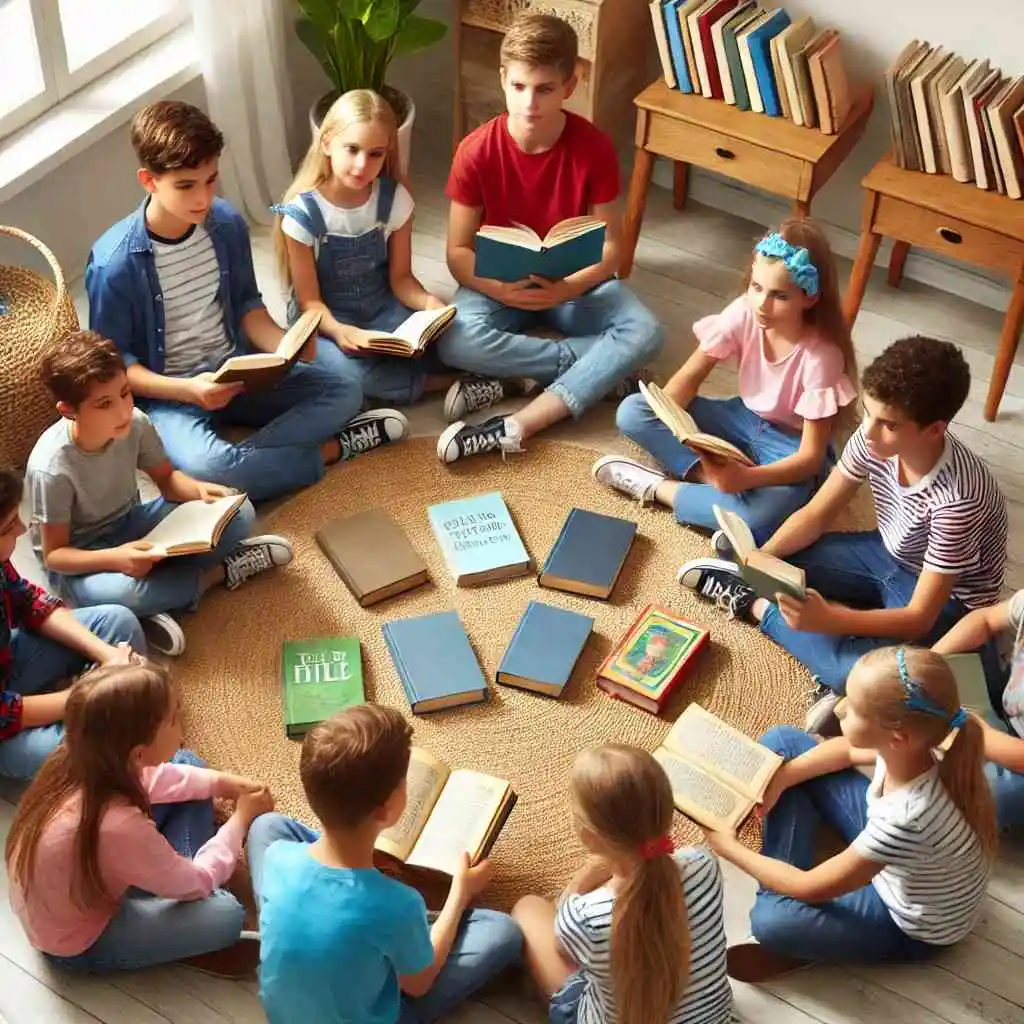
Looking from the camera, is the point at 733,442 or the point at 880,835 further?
A: the point at 733,442

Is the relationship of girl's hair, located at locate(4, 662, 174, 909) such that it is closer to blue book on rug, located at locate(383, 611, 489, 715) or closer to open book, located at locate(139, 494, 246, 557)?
open book, located at locate(139, 494, 246, 557)

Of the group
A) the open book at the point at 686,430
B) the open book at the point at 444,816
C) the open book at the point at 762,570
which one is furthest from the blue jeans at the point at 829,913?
the open book at the point at 686,430

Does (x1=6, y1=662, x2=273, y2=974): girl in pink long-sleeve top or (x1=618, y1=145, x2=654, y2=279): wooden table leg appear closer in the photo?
(x1=6, y1=662, x2=273, y2=974): girl in pink long-sleeve top

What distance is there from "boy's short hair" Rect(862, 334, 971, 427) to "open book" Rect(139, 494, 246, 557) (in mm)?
1242

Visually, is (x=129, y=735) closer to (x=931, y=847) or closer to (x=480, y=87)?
(x=931, y=847)

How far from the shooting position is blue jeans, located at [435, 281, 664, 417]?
328 centimetres

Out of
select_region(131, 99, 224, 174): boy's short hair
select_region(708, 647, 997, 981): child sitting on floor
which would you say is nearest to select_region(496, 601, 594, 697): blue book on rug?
select_region(708, 647, 997, 981): child sitting on floor

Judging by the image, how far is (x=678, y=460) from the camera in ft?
10.3

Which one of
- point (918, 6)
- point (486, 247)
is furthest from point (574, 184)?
point (918, 6)

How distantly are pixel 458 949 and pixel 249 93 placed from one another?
8.14 ft

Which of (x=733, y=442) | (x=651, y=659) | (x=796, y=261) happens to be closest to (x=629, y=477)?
(x=733, y=442)

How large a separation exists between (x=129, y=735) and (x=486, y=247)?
1.65m

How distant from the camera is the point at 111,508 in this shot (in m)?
2.73

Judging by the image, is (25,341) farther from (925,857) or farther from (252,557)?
(925,857)
